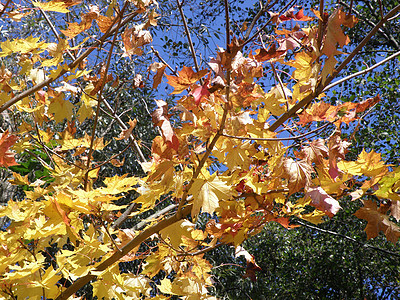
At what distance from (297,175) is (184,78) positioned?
297 mm

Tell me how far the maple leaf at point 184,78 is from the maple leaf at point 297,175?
0.83 ft

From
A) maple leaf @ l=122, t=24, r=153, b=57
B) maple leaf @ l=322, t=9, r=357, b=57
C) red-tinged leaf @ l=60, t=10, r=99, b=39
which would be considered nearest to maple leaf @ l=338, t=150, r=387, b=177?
maple leaf @ l=322, t=9, r=357, b=57

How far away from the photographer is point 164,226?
0.91 meters

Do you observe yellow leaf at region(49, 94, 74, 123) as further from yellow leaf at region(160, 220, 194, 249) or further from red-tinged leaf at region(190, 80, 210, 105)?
red-tinged leaf at region(190, 80, 210, 105)

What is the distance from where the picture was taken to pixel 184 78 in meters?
0.77

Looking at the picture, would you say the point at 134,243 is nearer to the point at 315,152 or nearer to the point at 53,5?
the point at 315,152

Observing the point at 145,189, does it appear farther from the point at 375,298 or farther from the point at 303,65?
the point at 375,298

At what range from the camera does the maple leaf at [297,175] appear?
797 millimetres

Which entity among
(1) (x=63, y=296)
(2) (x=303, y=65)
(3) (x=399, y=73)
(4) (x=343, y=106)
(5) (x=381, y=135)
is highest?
(2) (x=303, y=65)

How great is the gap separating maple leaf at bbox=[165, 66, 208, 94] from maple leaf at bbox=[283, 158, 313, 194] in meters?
0.25

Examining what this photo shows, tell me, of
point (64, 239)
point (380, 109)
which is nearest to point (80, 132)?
point (64, 239)

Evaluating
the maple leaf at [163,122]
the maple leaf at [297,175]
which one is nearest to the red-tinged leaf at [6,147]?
the maple leaf at [163,122]

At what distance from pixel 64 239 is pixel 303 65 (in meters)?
0.91

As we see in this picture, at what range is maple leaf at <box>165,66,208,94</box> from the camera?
0.75 m
